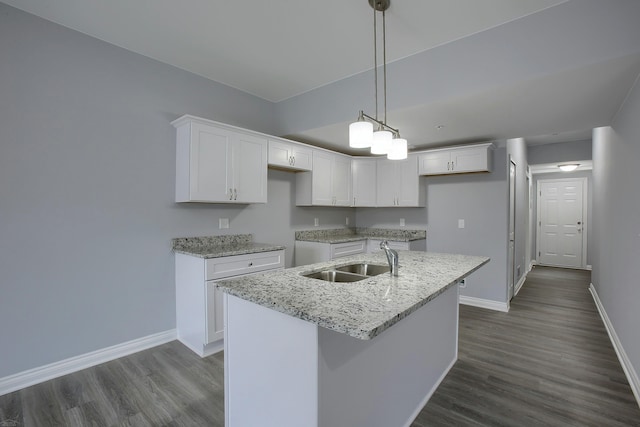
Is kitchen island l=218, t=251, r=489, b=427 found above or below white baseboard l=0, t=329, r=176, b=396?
above

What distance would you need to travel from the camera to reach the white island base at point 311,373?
1250mm

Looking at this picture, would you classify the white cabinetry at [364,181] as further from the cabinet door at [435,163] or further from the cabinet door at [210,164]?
the cabinet door at [210,164]

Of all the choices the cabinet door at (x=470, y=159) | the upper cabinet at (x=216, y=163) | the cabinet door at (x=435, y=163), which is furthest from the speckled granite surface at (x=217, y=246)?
the cabinet door at (x=470, y=159)

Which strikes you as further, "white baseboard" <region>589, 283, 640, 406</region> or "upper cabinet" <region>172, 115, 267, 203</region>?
"upper cabinet" <region>172, 115, 267, 203</region>

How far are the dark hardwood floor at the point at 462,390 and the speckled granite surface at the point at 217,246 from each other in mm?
925

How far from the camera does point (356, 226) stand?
216 inches

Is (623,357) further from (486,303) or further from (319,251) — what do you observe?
(319,251)

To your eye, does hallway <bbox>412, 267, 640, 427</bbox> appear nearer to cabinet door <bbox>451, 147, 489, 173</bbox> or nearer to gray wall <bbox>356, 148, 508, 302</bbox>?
gray wall <bbox>356, 148, 508, 302</bbox>

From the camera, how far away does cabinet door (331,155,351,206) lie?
450 cm

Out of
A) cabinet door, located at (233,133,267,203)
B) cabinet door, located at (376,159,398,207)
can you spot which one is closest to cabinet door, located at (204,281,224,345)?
cabinet door, located at (233,133,267,203)

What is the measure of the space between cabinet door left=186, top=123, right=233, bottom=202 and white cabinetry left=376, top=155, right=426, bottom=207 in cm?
249

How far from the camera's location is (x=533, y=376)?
7.98 feet

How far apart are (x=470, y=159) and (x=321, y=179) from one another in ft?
6.48

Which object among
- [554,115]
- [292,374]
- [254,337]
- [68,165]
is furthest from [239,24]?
[554,115]
